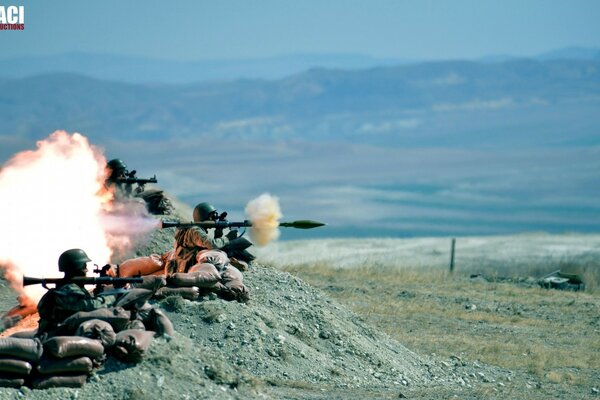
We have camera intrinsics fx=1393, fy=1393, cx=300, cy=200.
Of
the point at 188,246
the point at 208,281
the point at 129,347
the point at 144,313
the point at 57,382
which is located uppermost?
the point at 188,246

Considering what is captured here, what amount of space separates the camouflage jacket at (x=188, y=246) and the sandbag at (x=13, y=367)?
5936mm

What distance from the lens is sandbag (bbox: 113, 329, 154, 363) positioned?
51.8 feet

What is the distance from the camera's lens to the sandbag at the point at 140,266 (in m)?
21.4

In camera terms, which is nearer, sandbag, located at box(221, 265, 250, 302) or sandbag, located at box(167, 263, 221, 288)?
sandbag, located at box(167, 263, 221, 288)

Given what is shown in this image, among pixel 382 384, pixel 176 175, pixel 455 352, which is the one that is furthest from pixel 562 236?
pixel 176 175

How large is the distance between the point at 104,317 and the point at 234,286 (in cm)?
390

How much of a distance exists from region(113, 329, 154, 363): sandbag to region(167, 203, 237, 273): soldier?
5079mm

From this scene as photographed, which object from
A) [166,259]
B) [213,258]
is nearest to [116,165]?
[166,259]

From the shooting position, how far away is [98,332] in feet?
51.9

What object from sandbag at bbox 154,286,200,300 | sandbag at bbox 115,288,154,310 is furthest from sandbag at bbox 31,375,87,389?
sandbag at bbox 154,286,200,300

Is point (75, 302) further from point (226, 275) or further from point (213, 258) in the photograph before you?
point (213, 258)

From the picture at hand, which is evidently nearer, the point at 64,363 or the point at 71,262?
the point at 64,363

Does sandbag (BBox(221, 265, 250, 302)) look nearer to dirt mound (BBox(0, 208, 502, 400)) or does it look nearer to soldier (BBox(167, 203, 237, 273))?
dirt mound (BBox(0, 208, 502, 400))

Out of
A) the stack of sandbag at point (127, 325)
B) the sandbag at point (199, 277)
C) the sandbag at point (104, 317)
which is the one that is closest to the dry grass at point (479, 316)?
the sandbag at point (199, 277)
